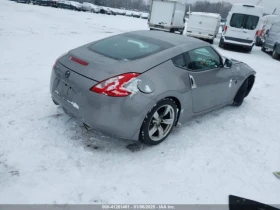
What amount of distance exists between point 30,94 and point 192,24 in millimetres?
14779

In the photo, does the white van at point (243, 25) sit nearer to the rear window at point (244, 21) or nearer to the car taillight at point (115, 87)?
the rear window at point (244, 21)

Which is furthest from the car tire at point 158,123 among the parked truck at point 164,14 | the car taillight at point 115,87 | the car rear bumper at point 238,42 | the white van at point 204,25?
the parked truck at point 164,14

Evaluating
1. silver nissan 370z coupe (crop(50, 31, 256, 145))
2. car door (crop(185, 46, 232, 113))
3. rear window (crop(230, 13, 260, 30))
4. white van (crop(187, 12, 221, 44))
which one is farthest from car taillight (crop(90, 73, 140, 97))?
white van (crop(187, 12, 221, 44))

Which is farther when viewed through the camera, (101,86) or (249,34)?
(249,34)

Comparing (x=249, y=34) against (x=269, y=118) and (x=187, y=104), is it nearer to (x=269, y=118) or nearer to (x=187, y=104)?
(x=269, y=118)

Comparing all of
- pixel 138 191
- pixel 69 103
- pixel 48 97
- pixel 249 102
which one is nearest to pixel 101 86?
pixel 69 103

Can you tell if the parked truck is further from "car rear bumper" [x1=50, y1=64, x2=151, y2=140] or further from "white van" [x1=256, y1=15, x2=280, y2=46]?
"car rear bumper" [x1=50, y1=64, x2=151, y2=140]

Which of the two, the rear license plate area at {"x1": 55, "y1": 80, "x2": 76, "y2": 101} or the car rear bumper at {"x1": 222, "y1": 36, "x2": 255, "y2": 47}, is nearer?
the rear license plate area at {"x1": 55, "y1": 80, "x2": 76, "y2": 101}

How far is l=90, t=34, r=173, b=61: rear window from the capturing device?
322 centimetres

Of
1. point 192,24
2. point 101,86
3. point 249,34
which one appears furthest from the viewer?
point 192,24

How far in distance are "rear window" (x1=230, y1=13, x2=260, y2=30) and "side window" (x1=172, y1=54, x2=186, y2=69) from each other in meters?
12.9

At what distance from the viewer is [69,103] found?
303 cm

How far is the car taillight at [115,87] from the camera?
2730 millimetres

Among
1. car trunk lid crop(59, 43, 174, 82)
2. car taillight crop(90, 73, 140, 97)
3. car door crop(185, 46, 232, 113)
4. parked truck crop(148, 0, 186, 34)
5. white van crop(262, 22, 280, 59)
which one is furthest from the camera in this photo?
parked truck crop(148, 0, 186, 34)
